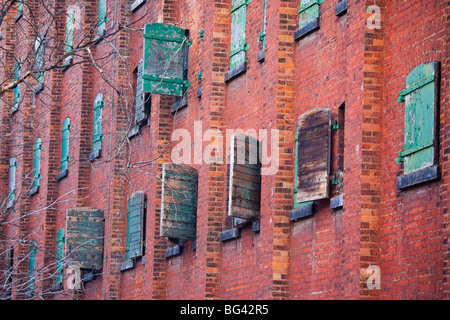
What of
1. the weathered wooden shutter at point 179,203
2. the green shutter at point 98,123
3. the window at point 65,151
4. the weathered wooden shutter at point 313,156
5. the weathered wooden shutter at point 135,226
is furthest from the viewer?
the window at point 65,151

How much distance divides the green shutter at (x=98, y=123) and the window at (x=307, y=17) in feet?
34.2

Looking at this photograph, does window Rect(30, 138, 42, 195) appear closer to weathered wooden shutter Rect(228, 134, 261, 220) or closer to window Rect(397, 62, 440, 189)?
weathered wooden shutter Rect(228, 134, 261, 220)

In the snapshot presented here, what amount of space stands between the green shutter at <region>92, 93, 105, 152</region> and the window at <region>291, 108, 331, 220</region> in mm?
10855

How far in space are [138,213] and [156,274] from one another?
2.04m

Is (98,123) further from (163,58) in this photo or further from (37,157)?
(163,58)

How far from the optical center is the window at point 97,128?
26656 mm

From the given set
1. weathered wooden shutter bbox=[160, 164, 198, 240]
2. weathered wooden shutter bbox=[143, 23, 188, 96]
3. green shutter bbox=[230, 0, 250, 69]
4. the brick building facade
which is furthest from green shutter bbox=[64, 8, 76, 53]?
green shutter bbox=[230, 0, 250, 69]

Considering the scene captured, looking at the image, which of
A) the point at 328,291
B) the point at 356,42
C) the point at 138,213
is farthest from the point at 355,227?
the point at 138,213

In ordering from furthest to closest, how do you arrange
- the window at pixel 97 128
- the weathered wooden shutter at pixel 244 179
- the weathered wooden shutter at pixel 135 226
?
the window at pixel 97 128, the weathered wooden shutter at pixel 135 226, the weathered wooden shutter at pixel 244 179

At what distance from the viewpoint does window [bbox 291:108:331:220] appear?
15555 mm

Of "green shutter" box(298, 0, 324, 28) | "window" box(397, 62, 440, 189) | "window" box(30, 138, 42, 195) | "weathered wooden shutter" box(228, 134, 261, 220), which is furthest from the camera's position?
"window" box(30, 138, 42, 195)

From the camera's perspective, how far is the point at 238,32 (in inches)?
771

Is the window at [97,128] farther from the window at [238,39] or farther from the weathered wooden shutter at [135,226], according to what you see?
the window at [238,39]

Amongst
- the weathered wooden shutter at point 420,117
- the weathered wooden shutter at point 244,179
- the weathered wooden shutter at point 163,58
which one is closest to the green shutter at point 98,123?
the weathered wooden shutter at point 163,58
